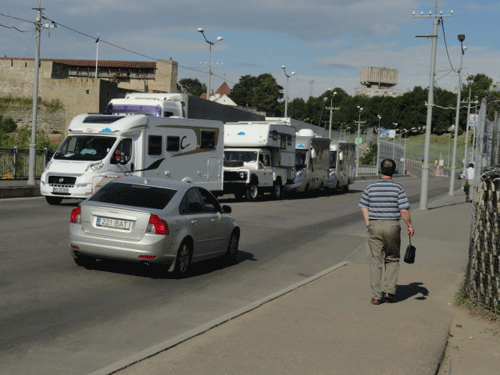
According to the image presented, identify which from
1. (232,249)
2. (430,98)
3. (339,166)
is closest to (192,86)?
(339,166)

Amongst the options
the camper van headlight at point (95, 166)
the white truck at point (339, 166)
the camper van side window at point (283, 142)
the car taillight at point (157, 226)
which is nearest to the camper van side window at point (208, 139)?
the camper van headlight at point (95, 166)

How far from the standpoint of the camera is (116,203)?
10.5 m

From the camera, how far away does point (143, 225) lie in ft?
33.2

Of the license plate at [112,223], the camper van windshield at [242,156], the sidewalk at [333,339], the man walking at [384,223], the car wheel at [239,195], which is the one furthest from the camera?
the camper van windshield at [242,156]

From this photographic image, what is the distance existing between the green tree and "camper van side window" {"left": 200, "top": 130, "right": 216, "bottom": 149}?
139 meters

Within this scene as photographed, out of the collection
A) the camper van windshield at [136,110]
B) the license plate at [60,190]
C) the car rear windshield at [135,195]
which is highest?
the camper van windshield at [136,110]

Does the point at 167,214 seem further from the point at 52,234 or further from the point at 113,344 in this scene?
the point at 52,234

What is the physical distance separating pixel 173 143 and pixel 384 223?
54.7 ft

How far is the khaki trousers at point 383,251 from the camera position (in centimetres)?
877

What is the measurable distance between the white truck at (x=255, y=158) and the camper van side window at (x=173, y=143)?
5.57m

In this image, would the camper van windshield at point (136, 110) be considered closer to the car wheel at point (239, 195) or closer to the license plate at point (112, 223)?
the car wheel at point (239, 195)

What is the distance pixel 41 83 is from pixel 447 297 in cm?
8473

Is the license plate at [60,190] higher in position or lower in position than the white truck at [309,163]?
lower

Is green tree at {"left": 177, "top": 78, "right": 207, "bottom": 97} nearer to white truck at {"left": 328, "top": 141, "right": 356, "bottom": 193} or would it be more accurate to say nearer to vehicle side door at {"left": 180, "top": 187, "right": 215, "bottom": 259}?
white truck at {"left": 328, "top": 141, "right": 356, "bottom": 193}
